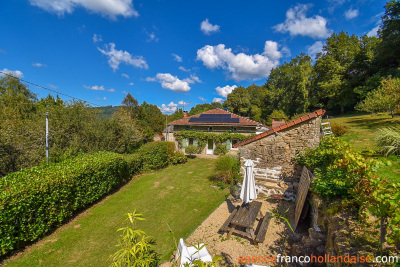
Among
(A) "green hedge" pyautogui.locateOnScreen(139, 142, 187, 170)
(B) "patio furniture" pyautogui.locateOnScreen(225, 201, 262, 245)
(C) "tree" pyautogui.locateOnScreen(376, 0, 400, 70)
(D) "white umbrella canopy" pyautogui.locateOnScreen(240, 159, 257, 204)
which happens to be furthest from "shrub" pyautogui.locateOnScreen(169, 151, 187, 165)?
(C) "tree" pyautogui.locateOnScreen(376, 0, 400, 70)

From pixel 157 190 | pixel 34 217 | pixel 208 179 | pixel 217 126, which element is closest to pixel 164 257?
pixel 34 217

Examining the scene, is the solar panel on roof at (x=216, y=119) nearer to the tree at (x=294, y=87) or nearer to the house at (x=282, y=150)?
the house at (x=282, y=150)

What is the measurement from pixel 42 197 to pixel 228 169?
27.0ft

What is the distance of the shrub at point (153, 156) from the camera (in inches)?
513

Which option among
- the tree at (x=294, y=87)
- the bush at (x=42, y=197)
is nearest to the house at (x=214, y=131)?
the bush at (x=42, y=197)

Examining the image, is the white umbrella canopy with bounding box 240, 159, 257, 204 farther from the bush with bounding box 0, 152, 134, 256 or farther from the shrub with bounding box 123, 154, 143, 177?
the shrub with bounding box 123, 154, 143, 177

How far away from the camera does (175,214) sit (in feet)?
23.0

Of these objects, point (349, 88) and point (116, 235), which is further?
point (349, 88)

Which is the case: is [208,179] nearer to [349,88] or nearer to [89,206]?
[89,206]

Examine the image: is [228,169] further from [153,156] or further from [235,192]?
[153,156]

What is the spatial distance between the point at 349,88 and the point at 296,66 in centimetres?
1097

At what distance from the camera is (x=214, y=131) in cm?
1966

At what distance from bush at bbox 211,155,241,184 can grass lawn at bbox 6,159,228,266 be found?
0.96 m

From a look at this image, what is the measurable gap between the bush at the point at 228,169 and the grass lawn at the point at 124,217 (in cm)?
96
